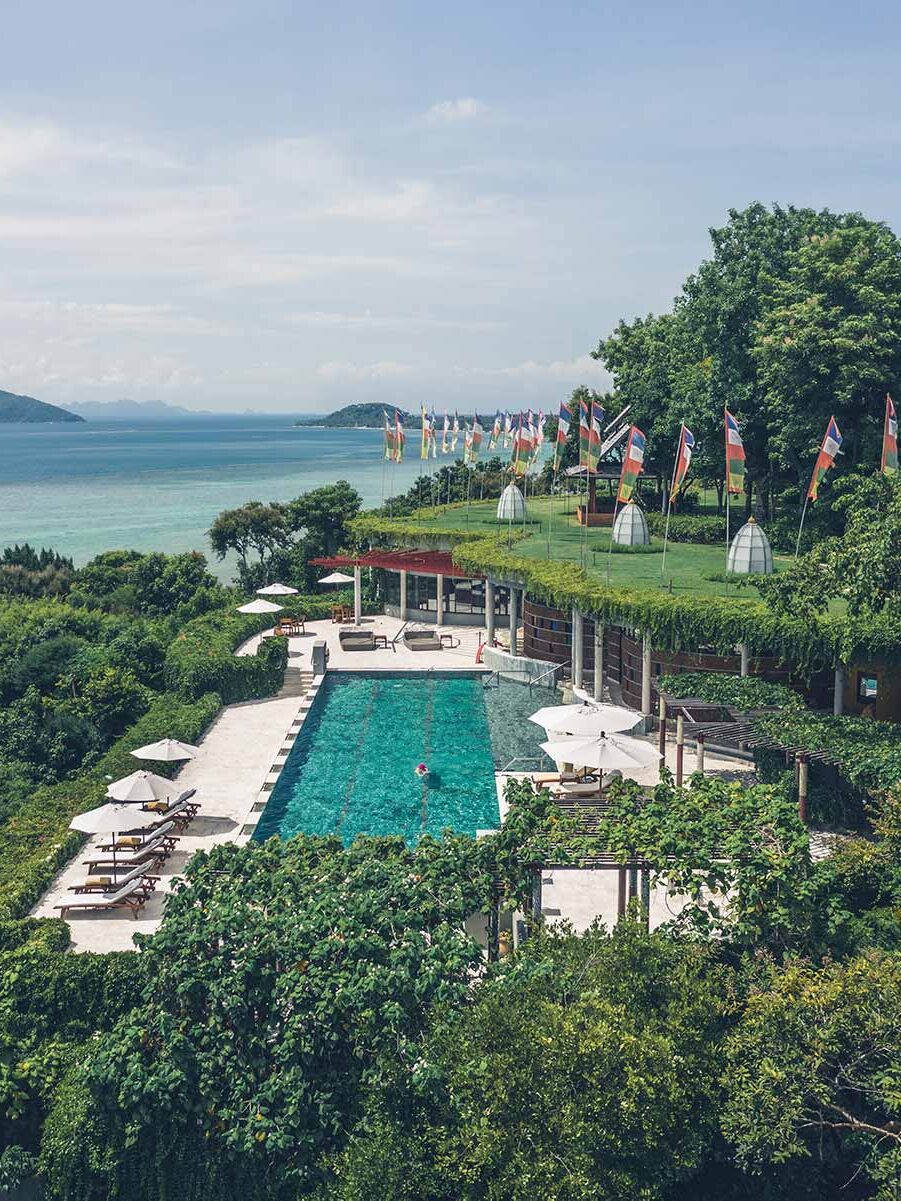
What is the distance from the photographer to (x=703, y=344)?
4331 cm

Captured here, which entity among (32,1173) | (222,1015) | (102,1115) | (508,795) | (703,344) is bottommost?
(32,1173)

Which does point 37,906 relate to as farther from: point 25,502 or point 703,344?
point 25,502

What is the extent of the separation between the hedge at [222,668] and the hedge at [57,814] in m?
2.11

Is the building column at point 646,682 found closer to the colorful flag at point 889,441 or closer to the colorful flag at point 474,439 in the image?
the colorful flag at point 889,441

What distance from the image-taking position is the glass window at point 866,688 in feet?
84.0

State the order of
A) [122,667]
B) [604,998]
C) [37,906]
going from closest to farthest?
[604,998] → [37,906] → [122,667]

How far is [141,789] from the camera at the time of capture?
20.9m

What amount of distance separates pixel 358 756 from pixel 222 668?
20.6 feet

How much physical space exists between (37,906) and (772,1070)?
12.7 metres

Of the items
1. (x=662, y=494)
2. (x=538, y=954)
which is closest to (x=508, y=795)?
(x=538, y=954)

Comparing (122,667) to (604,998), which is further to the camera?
(122,667)

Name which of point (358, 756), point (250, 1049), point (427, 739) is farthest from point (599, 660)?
point (250, 1049)

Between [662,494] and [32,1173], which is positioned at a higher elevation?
[662,494]

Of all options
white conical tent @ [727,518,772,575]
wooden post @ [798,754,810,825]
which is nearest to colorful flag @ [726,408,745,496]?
white conical tent @ [727,518,772,575]
